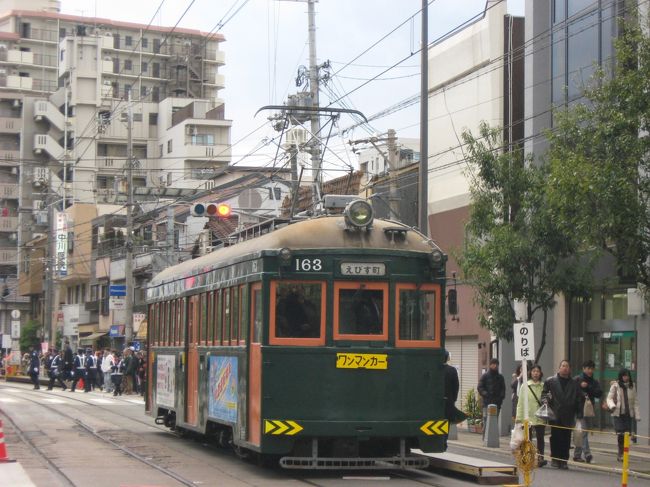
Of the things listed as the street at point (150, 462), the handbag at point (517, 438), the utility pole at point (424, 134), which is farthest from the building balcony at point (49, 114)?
the handbag at point (517, 438)

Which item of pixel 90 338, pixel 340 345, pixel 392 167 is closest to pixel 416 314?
pixel 340 345

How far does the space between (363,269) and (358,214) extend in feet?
2.67

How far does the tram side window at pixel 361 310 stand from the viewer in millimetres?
15852

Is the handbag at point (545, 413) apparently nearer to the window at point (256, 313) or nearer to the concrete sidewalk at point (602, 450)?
the concrete sidewalk at point (602, 450)

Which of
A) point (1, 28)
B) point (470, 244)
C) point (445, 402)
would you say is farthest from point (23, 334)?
point (445, 402)

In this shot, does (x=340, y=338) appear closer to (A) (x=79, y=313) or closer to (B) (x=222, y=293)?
(B) (x=222, y=293)

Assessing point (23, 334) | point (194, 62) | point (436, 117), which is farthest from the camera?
point (194, 62)

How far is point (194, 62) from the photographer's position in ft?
315

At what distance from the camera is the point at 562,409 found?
64.4 ft

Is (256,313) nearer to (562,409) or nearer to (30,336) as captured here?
(562,409)

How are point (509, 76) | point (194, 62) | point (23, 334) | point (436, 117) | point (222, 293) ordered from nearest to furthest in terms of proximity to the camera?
point (222, 293) < point (509, 76) < point (436, 117) < point (23, 334) < point (194, 62)

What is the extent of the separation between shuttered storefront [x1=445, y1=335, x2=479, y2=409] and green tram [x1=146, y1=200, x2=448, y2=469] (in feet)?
49.6

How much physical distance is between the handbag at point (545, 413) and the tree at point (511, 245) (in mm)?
4388

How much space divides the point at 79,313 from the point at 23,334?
29.6 ft
